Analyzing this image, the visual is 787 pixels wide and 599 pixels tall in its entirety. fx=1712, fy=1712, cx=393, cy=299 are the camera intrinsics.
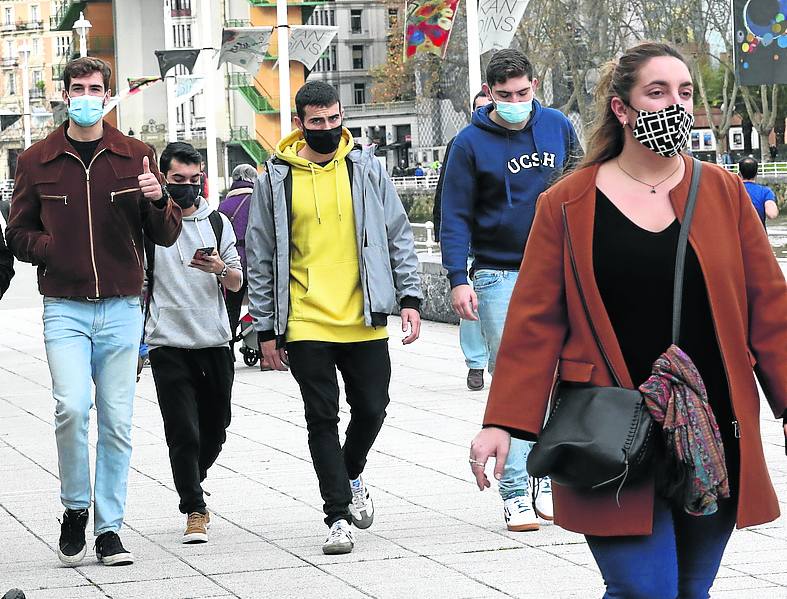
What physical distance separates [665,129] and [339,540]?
121 inches

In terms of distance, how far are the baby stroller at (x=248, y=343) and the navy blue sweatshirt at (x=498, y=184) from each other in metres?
6.78

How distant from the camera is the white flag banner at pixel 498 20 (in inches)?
682

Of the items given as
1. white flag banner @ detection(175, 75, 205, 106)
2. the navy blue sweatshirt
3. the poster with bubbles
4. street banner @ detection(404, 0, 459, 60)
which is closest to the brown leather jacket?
the navy blue sweatshirt

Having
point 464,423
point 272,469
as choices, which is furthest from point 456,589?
point 464,423

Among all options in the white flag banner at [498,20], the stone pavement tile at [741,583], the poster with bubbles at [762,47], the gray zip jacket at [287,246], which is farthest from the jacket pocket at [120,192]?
the white flag banner at [498,20]

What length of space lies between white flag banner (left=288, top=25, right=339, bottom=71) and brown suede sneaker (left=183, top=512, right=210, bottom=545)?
75.7 feet

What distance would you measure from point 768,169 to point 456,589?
174 ft

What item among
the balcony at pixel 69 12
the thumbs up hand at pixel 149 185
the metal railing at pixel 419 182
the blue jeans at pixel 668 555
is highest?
the balcony at pixel 69 12

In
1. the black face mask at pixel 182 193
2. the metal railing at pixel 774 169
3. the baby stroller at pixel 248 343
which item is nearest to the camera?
the black face mask at pixel 182 193

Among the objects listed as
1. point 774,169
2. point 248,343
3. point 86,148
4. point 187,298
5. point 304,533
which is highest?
point 86,148

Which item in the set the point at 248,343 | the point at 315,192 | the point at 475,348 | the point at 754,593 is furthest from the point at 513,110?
the point at 248,343

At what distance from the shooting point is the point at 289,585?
6.01 meters

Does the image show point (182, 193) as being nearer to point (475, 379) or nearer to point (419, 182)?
point (475, 379)

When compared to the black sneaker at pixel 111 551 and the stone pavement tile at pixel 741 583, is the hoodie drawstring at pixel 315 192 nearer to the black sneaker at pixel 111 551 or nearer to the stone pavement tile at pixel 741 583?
the black sneaker at pixel 111 551
